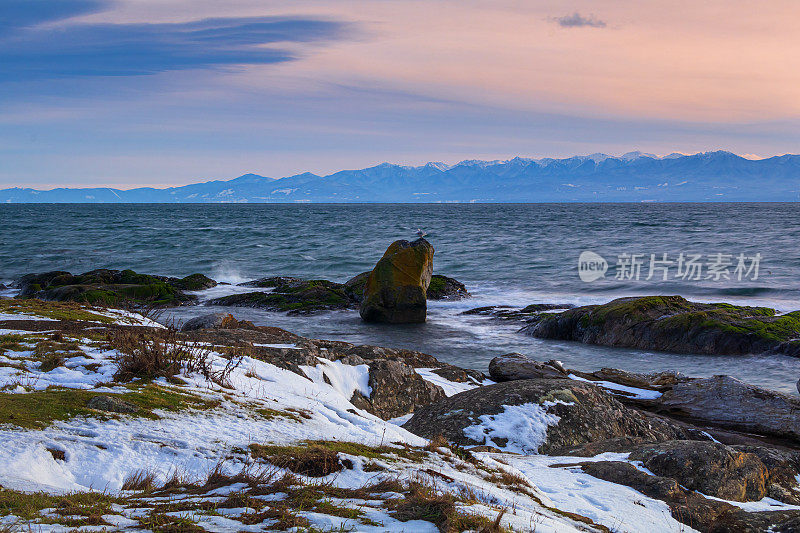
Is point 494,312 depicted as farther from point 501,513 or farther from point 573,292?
point 501,513

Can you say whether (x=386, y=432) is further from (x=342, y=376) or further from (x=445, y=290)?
(x=445, y=290)

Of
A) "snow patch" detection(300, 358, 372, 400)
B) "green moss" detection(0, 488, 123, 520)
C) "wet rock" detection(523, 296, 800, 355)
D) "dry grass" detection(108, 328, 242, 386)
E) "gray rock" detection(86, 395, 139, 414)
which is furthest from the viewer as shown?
"wet rock" detection(523, 296, 800, 355)

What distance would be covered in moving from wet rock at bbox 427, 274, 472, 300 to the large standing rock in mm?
5723

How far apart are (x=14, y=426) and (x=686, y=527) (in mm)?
6667

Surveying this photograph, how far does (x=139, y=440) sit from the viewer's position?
5582mm

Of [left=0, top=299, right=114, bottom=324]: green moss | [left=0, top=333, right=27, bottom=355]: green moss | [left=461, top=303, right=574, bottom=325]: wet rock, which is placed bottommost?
[left=461, top=303, right=574, bottom=325]: wet rock

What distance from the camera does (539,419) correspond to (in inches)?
362

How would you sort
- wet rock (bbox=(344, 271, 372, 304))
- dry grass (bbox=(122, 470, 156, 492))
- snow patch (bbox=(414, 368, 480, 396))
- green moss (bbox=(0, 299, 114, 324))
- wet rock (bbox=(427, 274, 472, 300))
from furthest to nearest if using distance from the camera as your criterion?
wet rock (bbox=(427, 274, 472, 300)) < wet rock (bbox=(344, 271, 372, 304)) < green moss (bbox=(0, 299, 114, 324)) < snow patch (bbox=(414, 368, 480, 396)) < dry grass (bbox=(122, 470, 156, 492))

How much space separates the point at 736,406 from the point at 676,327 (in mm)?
8949

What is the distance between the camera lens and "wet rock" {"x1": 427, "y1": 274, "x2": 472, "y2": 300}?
3189 cm

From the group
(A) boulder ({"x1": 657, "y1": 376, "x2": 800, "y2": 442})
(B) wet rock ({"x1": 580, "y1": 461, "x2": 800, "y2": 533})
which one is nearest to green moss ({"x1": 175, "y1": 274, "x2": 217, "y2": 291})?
(A) boulder ({"x1": 657, "y1": 376, "x2": 800, "y2": 442})

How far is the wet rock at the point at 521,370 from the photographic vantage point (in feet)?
46.8

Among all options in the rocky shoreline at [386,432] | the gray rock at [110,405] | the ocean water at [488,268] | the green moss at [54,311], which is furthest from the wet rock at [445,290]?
the gray rock at [110,405]

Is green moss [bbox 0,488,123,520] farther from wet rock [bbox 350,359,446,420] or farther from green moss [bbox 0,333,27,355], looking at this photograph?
wet rock [bbox 350,359,446,420]
